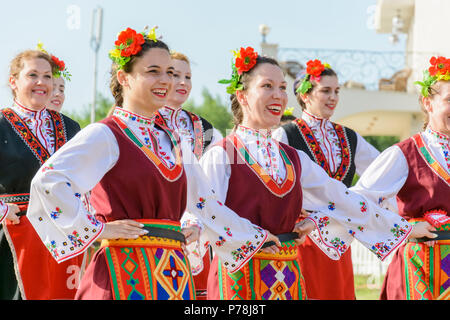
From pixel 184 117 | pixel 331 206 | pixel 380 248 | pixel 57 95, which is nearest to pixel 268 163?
pixel 331 206

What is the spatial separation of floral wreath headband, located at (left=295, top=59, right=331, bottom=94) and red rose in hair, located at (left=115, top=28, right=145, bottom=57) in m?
2.45

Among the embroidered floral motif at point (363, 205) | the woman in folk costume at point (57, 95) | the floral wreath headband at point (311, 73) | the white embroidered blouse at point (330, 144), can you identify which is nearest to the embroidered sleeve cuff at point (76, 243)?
the embroidered floral motif at point (363, 205)

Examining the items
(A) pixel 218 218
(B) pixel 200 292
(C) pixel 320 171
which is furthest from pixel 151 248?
(B) pixel 200 292

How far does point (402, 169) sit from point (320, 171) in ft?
1.77

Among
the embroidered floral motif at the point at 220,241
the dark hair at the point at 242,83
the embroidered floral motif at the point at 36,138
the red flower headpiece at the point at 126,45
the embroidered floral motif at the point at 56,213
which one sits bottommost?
the embroidered floral motif at the point at 220,241

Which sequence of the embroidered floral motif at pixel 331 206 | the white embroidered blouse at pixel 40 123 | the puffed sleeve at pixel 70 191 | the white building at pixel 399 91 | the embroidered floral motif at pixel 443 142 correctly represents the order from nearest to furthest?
the puffed sleeve at pixel 70 191, the embroidered floral motif at pixel 331 206, the embroidered floral motif at pixel 443 142, the white embroidered blouse at pixel 40 123, the white building at pixel 399 91

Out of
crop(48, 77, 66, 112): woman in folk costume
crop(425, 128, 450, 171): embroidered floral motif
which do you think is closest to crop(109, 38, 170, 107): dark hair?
crop(425, 128, 450, 171): embroidered floral motif

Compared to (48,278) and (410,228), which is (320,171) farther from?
(48,278)

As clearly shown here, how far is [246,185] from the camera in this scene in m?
3.97

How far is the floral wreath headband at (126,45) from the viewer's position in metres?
3.69

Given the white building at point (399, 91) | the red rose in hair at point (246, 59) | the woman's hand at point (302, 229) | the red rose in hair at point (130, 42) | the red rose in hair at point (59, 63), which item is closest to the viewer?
the red rose in hair at point (130, 42)

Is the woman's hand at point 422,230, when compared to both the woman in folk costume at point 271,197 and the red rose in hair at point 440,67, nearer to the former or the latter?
the woman in folk costume at point 271,197

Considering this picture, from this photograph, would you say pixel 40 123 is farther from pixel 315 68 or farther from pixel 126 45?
pixel 315 68

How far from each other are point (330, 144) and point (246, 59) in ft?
4.84
